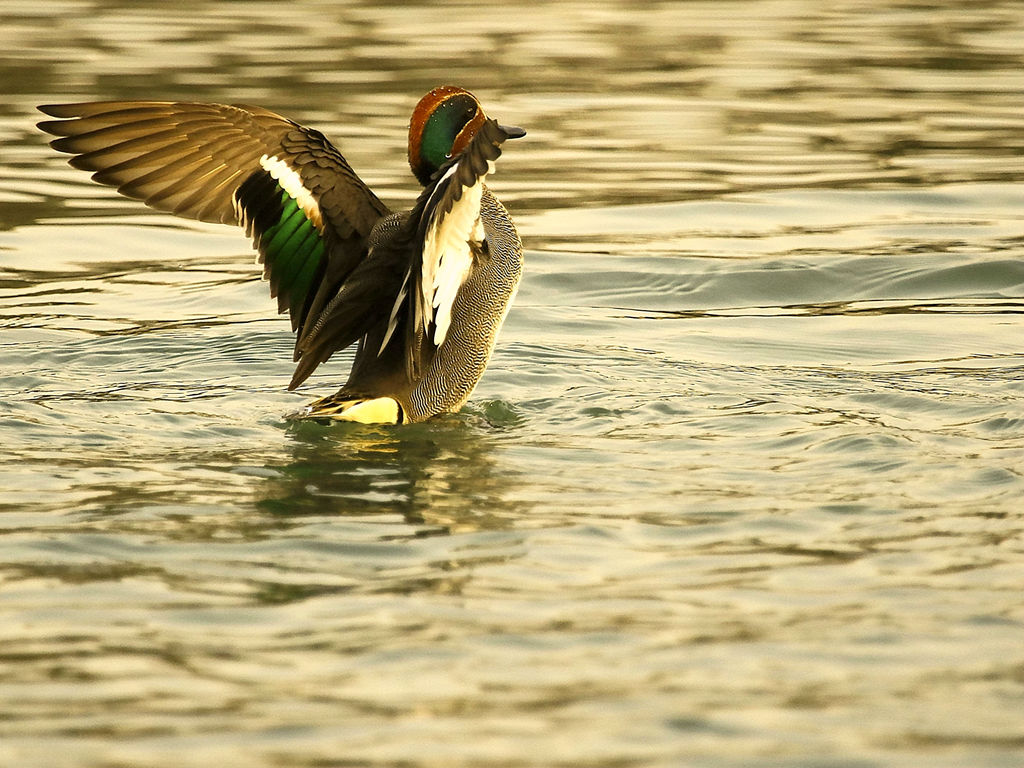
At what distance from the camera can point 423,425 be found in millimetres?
6949

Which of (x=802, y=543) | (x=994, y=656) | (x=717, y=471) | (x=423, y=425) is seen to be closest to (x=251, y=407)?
(x=423, y=425)

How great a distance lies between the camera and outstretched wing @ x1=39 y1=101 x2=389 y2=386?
6.57m

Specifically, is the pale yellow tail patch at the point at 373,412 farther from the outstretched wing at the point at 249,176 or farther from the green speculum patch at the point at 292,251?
the green speculum patch at the point at 292,251

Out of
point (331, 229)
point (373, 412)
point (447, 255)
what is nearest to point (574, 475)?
point (447, 255)

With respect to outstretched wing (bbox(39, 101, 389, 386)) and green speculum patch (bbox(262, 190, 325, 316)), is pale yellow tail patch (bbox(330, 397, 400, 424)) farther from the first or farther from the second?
green speculum patch (bbox(262, 190, 325, 316))

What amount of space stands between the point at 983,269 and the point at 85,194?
6.00 m

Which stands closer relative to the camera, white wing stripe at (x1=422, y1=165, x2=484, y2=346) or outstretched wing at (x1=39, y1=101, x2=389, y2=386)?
white wing stripe at (x1=422, y1=165, x2=484, y2=346)

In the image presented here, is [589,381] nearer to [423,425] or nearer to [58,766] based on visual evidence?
[423,425]

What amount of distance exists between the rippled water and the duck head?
1.12m

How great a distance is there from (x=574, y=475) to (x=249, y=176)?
6.02 ft

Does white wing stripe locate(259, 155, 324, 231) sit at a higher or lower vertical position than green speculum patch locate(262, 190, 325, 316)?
higher

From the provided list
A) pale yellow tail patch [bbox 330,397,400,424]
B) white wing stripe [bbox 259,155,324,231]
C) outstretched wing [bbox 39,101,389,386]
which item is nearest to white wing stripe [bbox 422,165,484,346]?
pale yellow tail patch [bbox 330,397,400,424]

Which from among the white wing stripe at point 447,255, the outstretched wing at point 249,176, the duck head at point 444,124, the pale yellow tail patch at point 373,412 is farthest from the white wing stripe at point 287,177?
the pale yellow tail patch at point 373,412

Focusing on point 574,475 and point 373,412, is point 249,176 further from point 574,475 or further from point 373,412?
point 574,475
